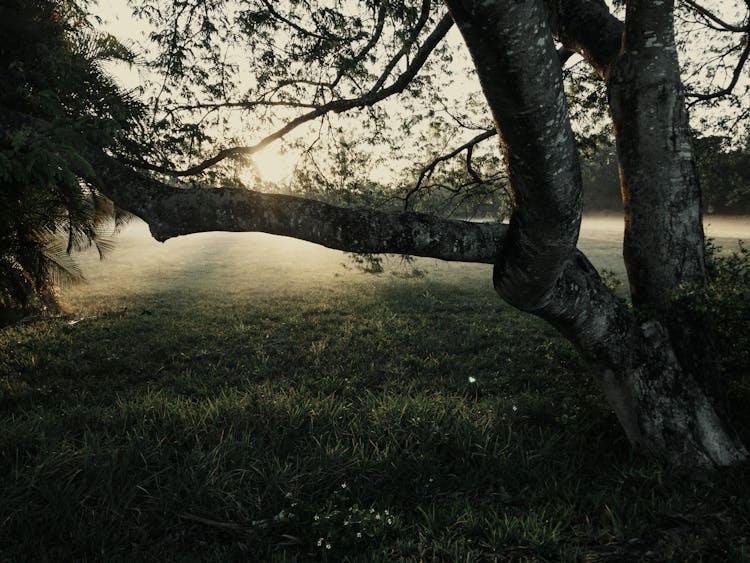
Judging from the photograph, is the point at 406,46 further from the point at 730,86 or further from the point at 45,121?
the point at 730,86

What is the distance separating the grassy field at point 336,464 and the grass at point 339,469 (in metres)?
0.02

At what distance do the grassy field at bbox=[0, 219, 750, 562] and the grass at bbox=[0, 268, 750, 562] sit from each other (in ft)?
0.05

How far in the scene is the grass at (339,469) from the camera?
286 centimetres

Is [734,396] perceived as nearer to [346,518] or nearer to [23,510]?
[346,518]

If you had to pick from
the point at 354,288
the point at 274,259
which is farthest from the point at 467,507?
the point at 274,259

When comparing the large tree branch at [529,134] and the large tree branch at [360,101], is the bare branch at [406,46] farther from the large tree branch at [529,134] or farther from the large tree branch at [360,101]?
the large tree branch at [529,134]

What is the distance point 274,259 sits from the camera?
88.9ft

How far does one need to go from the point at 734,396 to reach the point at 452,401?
2.68m

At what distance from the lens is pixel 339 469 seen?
3.66 m

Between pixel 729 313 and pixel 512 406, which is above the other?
pixel 729 313

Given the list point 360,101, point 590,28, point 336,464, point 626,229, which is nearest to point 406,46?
point 360,101

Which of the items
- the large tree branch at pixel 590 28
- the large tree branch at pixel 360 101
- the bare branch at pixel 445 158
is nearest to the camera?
the large tree branch at pixel 590 28

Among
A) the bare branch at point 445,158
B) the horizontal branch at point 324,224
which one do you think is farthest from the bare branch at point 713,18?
the horizontal branch at point 324,224

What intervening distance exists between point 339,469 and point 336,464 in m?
0.07
